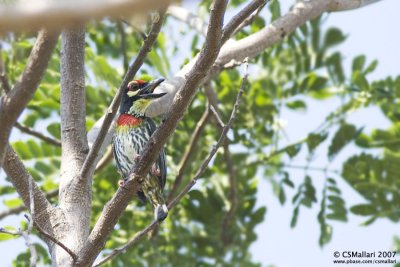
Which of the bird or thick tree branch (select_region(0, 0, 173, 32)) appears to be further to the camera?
the bird

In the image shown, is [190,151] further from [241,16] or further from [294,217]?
[241,16]

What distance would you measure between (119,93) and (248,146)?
273 centimetres

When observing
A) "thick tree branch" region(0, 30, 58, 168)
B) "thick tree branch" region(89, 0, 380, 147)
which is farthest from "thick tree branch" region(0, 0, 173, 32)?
"thick tree branch" region(89, 0, 380, 147)

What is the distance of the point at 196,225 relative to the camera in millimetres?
6109

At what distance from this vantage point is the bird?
472 cm

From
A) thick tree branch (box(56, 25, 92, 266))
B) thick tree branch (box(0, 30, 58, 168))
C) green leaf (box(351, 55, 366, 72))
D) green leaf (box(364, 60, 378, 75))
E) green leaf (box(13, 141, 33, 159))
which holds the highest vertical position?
green leaf (box(351, 55, 366, 72))

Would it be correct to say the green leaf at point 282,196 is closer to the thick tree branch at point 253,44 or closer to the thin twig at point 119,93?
the thick tree branch at point 253,44

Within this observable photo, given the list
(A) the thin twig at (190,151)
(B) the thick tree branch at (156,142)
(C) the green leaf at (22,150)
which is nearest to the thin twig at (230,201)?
(A) the thin twig at (190,151)

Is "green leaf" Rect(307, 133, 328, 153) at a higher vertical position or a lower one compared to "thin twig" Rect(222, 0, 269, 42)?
higher

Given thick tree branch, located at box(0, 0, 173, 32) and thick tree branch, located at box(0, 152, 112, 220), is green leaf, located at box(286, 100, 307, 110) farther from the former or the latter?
thick tree branch, located at box(0, 0, 173, 32)

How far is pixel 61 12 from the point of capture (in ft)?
3.65

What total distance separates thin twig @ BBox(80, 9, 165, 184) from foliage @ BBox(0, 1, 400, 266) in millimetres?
1934

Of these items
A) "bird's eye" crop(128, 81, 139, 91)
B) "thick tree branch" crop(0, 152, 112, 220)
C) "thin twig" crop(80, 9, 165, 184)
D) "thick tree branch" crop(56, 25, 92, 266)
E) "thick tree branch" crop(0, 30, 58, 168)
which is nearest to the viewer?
"thick tree branch" crop(0, 30, 58, 168)

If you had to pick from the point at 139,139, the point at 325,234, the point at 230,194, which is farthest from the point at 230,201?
the point at 139,139
